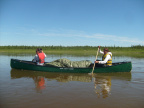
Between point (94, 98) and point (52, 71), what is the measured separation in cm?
538

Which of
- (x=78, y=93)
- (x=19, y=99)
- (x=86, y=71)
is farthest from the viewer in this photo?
(x=86, y=71)

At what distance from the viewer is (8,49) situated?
47.4 meters

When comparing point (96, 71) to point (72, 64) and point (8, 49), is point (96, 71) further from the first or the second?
point (8, 49)

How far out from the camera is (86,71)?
954 centimetres

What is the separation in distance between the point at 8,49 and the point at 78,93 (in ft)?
154

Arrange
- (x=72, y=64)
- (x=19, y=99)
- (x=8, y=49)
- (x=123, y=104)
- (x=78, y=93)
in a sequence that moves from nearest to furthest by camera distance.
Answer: (x=123, y=104) → (x=19, y=99) → (x=78, y=93) → (x=72, y=64) → (x=8, y=49)

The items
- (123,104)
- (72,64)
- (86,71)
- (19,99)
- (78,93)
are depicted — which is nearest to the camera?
(123,104)

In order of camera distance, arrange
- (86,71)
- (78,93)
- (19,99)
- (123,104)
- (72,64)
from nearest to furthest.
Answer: (123,104), (19,99), (78,93), (86,71), (72,64)

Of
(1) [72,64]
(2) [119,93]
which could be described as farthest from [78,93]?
(1) [72,64]

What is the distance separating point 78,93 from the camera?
17.4ft

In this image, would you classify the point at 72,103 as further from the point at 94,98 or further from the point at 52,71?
the point at 52,71

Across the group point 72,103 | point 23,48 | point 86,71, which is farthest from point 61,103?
point 23,48

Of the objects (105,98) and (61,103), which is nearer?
(61,103)

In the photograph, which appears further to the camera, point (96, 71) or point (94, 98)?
point (96, 71)
